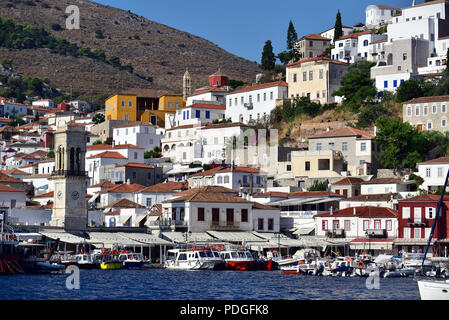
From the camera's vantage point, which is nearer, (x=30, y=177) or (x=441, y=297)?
(x=441, y=297)

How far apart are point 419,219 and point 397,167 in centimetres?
1558

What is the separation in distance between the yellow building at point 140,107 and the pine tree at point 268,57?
1283 cm

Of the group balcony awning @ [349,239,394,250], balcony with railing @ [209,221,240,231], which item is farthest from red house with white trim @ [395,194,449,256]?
balcony with railing @ [209,221,240,231]

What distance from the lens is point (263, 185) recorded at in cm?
8838

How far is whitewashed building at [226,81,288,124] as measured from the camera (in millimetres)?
107750

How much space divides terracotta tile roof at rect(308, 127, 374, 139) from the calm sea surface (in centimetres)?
3256

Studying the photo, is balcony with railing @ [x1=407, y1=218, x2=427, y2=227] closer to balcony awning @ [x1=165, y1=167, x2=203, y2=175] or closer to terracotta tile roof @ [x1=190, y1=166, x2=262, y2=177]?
terracotta tile roof @ [x1=190, y1=166, x2=262, y2=177]

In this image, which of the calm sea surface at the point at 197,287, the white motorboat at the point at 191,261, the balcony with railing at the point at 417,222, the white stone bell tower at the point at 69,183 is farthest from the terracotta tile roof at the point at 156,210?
the balcony with railing at the point at 417,222

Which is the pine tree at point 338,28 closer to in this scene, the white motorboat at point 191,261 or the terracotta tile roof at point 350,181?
the terracotta tile roof at point 350,181

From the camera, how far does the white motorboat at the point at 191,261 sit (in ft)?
208

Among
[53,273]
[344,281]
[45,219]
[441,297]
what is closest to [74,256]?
[53,273]

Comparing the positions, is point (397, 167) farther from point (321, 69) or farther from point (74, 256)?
point (74, 256)

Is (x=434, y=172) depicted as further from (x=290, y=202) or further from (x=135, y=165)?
(x=135, y=165)
